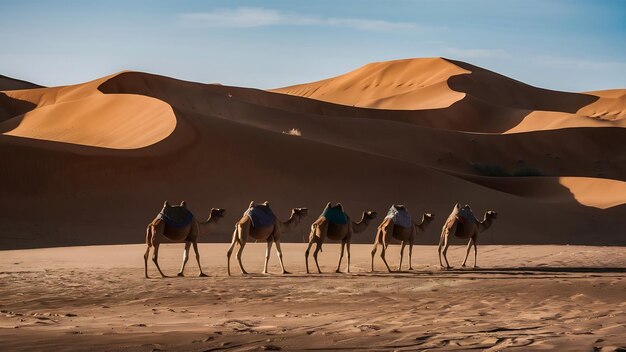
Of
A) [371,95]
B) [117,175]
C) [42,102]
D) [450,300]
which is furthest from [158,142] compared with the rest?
[371,95]

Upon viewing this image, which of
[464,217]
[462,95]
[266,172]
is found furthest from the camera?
[462,95]

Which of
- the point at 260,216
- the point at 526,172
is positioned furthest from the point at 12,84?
the point at 260,216

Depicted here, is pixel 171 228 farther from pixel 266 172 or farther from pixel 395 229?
pixel 266 172

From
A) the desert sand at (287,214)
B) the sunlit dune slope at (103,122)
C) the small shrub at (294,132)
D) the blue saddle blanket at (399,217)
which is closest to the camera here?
the desert sand at (287,214)

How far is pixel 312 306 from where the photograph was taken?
12.1 metres

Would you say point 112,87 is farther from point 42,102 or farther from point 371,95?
point 371,95

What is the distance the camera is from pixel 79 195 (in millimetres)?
31859

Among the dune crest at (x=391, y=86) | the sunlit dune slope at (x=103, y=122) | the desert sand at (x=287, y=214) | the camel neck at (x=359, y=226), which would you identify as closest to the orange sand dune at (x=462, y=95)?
the dune crest at (x=391, y=86)

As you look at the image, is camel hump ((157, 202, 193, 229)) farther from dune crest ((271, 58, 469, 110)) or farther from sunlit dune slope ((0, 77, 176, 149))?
dune crest ((271, 58, 469, 110))

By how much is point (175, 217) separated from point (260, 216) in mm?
1545

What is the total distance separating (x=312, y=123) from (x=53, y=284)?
4101 centimetres

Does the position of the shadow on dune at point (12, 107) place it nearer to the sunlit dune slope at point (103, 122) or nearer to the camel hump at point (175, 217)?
the sunlit dune slope at point (103, 122)

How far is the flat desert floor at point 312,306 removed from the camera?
8281mm

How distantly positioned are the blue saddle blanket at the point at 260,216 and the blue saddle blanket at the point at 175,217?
1.10 meters
